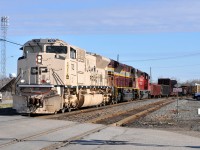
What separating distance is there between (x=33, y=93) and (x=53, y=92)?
104cm

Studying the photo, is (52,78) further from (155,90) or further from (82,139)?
(155,90)

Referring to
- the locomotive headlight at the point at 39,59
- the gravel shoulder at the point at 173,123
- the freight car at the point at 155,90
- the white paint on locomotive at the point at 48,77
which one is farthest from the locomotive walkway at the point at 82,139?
the freight car at the point at 155,90

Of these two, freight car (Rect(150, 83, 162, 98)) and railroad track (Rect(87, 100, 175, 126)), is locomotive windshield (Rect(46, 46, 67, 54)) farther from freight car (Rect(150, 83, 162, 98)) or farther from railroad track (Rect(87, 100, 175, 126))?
freight car (Rect(150, 83, 162, 98))

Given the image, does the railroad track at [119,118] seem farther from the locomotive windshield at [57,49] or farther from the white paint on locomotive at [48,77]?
the locomotive windshield at [57,49]

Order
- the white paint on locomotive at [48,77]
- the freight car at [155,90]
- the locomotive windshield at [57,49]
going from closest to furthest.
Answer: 1. the white paint on locomotive at [48,77]
2. the locomotive windshield at [57,49]
3. the freight car at [155,90]

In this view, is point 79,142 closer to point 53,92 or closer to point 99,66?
point 53,92

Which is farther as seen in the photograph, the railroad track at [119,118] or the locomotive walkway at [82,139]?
the railroad track at [119,118]

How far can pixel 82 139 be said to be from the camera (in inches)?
445

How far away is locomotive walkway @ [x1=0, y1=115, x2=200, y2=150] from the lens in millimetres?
10003

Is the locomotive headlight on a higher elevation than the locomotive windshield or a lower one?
lower

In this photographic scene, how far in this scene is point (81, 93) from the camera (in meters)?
24.0

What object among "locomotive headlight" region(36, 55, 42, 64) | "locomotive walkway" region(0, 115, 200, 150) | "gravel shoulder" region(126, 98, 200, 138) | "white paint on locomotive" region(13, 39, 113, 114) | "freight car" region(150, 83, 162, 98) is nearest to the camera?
"locomotive walkway" region(0, 115, 200, 150)

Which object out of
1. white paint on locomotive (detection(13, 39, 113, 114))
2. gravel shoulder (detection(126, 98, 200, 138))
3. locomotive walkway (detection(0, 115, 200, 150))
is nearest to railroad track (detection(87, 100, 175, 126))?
gravel shoulder (detection(126, 98, 200, 138))

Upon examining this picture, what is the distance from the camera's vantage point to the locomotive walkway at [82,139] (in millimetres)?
10003
